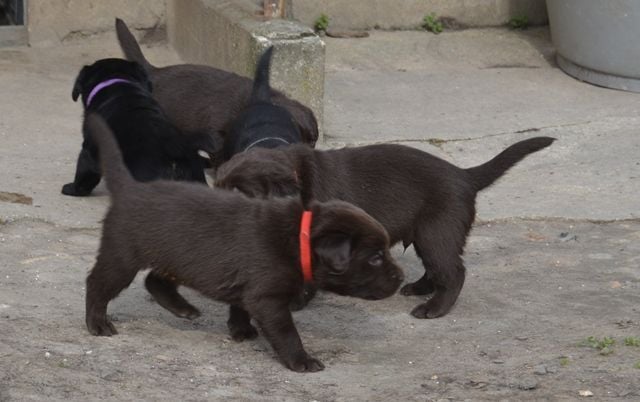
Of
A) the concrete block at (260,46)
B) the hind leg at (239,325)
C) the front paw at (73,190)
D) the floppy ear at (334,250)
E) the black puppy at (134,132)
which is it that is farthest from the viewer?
the concrete block at (260,46)

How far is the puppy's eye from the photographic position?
4.88m

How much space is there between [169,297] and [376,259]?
102 centimetres

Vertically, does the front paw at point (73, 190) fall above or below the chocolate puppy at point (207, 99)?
below

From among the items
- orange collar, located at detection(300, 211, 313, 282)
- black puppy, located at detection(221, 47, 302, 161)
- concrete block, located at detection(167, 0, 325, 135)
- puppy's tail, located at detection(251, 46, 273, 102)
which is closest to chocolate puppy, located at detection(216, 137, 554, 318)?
black puppy, located at detection(221, 47, 302, 161)

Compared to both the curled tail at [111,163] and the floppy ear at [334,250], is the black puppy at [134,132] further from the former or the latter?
the floppy ear at [334,250]

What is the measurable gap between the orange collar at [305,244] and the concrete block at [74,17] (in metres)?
5.34

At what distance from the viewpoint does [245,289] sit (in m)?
4.87

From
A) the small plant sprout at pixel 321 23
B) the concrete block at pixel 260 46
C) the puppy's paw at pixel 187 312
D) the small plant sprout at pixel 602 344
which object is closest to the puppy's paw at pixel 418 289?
the small plant sprout at pixel 602 344

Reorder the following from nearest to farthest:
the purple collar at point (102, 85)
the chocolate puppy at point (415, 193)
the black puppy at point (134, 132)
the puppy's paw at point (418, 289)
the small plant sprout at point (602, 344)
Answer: the small plant sprout at point (602, 344)
the chocolate puppy at point (415, 193)
the puppy's paw at point (418, 289)
the black puppy at point (134, 132)
the purple collar at point (102, 85)

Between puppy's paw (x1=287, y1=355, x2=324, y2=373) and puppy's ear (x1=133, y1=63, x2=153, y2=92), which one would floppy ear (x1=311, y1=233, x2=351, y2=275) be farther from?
puppy's ear (x1=133, y1=63, x2=153, y2=92)

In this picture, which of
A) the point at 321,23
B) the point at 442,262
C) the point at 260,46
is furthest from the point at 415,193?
the point at 321,23

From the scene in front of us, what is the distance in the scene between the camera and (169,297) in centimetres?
538

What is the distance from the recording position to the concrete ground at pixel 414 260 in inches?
188

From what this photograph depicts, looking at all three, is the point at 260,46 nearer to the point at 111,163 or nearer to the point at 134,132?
the point at 134,132
